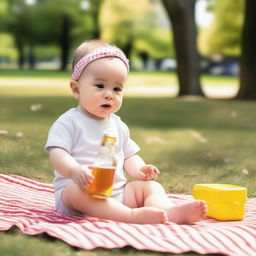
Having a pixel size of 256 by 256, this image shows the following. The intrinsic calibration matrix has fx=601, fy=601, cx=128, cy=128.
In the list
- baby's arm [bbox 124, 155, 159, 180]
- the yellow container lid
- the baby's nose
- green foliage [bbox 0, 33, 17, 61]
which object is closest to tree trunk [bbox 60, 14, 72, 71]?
green foliage [bbox 0, 33, 17, 61]

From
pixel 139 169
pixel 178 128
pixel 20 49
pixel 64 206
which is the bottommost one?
pixel 20 49

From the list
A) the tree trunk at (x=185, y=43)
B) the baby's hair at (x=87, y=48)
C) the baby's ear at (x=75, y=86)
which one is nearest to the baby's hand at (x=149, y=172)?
the baby's ear at (x=75, y=86)

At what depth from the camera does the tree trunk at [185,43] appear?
1104 cm

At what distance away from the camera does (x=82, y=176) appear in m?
2.61

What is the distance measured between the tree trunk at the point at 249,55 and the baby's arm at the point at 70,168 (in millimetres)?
8968

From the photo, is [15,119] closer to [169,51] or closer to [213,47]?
[213,47]

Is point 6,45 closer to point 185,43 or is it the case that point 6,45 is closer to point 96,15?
point 96,15

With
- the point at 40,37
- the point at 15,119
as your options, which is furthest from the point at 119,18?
the point at 15,119

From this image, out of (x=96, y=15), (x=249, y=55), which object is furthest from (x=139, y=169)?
(x=96, y=15)

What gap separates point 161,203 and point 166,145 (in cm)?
271

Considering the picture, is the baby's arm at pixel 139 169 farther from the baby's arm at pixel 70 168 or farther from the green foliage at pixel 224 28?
the green foliage at pixel 224 28

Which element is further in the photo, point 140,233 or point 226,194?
point 226,194

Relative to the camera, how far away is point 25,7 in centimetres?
4219

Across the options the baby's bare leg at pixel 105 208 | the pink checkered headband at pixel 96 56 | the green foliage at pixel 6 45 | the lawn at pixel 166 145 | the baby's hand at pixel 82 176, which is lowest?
the green foliage at pixel 6 45
